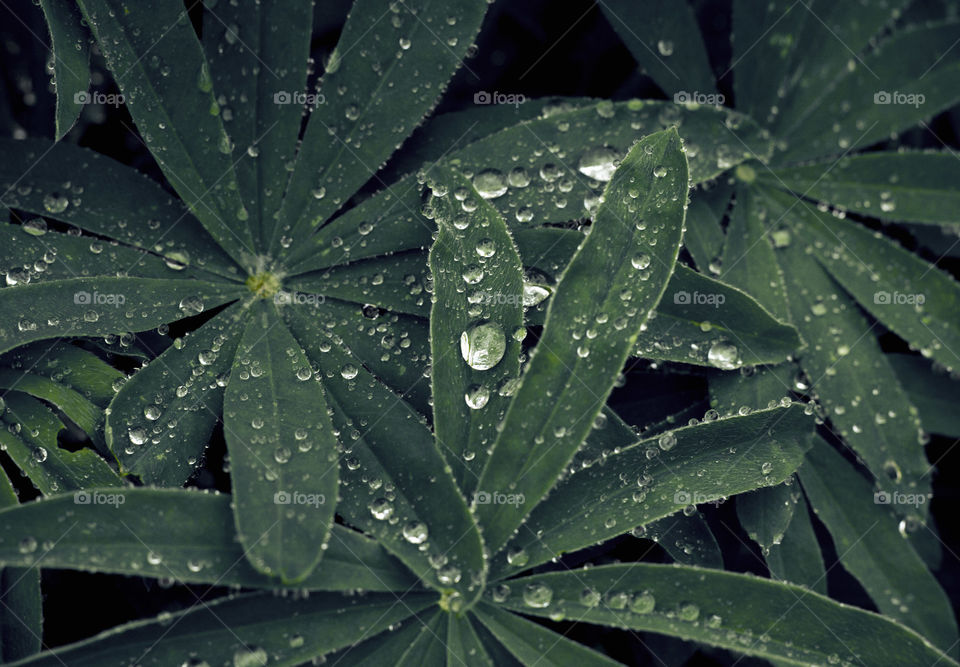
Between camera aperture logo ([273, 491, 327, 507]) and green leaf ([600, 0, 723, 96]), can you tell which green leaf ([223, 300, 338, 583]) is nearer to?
camera aperture logo ([273, 491, 327, 507])

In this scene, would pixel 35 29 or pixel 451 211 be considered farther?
pixel 35 29

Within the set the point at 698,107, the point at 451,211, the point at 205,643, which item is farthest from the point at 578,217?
the point at 205,643

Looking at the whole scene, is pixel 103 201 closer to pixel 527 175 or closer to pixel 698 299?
pixel 527 175

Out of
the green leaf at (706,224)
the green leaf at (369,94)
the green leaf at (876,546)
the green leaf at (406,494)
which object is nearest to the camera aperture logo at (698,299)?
the green leaf at (706,224)

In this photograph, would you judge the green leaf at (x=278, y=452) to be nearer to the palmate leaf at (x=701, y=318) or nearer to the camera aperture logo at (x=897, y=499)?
the palmate leaf at (x=701, y=318)

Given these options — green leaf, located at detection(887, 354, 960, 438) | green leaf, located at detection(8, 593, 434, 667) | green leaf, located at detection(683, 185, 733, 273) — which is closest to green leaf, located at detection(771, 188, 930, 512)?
green leaf, located at detection(887, 354, 960, 438)

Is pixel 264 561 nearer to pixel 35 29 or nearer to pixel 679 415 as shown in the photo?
pixel 679 415

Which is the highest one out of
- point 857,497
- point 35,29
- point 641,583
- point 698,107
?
point 35,29
